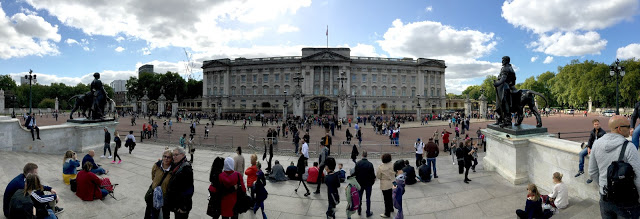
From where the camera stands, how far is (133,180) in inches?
304

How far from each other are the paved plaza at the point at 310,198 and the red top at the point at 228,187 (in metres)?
1.57

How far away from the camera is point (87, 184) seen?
224 inches

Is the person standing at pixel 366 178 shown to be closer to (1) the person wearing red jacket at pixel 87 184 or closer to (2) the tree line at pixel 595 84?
(1) the person wearing red jacket at pixel 87 184

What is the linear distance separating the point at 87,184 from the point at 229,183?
12.4ft

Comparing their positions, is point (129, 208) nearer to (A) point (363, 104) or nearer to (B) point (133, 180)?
(B) point (133, 180)

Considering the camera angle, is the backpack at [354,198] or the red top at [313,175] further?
the red top at [313,175]

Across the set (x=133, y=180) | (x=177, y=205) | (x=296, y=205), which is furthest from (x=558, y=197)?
(x=133, y=180)

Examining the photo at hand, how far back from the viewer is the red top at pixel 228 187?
14.0 feet

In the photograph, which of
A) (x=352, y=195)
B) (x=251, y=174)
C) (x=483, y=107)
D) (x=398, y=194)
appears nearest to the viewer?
(x=352, y=195)

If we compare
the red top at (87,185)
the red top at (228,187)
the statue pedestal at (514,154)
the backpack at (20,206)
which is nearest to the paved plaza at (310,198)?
the red top at (87,185)

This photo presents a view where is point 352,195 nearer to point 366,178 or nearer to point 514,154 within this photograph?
point 366,178

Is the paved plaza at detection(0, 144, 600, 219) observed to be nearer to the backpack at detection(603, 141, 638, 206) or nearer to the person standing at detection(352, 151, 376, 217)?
the person standing at detection(352, 151, 376, 217)

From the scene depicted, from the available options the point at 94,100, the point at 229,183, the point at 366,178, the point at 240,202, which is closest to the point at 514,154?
the point at 366,178

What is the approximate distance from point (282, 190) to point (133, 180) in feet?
14.1
